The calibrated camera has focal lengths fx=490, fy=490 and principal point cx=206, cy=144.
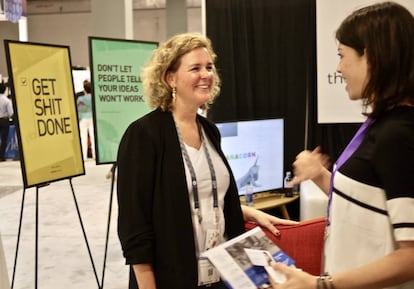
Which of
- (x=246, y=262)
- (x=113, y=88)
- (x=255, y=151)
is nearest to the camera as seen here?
(x=246, y=262)

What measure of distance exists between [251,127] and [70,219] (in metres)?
2.90

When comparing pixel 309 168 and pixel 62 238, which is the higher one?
pixel 309 168

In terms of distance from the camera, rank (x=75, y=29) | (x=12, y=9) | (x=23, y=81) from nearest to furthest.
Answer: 1. (x=23, y=81)
2. (x=12, y=9)
3. (x=75, y=29)

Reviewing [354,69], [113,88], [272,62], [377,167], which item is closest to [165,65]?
[354,69]

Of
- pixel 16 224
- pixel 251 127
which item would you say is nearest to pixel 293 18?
pixel 251 127

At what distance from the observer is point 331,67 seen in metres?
3.47

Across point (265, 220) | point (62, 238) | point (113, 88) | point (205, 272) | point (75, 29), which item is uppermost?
point (75, 29)

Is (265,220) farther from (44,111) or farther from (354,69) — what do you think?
(44,111)

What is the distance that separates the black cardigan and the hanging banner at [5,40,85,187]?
1.07 m

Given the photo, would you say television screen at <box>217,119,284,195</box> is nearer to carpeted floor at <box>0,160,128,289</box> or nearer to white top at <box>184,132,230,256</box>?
carpeted floor at <box>0,160,128,289</box>

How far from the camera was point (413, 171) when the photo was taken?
3.30 feet

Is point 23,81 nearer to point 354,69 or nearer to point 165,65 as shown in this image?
point 165,65

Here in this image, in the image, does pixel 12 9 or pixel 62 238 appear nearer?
pixel 62 238

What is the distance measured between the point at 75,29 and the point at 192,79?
1477 cm
